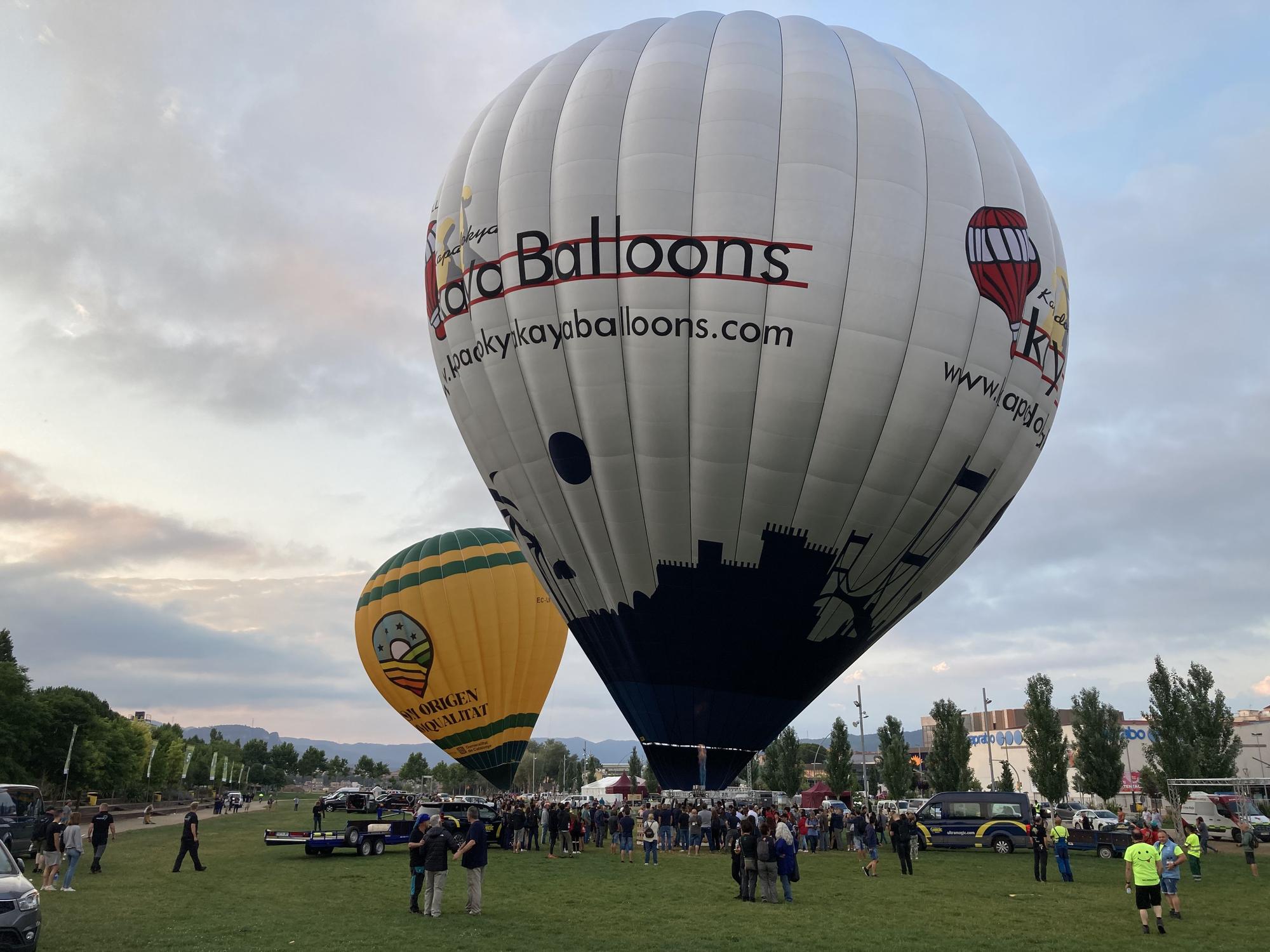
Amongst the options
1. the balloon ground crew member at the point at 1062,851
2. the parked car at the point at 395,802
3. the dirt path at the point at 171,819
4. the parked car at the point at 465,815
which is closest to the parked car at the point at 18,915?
the parked car at the point at 465,815

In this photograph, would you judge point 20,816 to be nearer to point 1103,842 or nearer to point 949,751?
point 1103,842

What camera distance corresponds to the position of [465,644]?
34.1 metres

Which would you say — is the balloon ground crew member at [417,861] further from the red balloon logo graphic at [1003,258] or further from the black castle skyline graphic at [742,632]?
the red balloon logo graphic at [1003,258]

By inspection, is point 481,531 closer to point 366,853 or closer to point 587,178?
point 366,853

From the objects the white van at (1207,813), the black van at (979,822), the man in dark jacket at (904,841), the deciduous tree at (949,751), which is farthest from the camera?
the deciduous tree at (949,751)

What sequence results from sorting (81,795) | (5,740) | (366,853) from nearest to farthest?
(366,853) < (5,740) < (81,795)

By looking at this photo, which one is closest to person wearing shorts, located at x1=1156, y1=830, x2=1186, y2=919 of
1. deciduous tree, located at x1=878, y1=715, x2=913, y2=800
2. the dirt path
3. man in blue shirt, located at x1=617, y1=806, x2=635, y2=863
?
man in blue shirt, located at x1=617, y1=806, x2=635, y2=863

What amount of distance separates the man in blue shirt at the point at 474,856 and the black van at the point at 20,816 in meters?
12.8

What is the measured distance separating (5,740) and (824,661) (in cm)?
5299

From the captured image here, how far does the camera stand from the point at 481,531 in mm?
37875

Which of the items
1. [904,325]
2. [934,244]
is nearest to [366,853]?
[904,325]

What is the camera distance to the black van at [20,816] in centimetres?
2100

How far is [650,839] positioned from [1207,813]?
25754 mm

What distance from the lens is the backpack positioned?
49.3 ft
